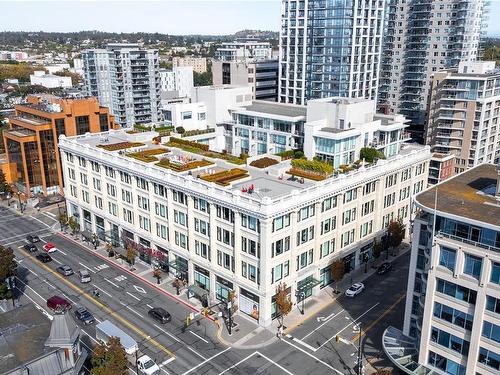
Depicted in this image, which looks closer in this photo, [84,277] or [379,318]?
[379,318]

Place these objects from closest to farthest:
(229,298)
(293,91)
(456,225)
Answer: (456,225) → (229,298) → (293,91)

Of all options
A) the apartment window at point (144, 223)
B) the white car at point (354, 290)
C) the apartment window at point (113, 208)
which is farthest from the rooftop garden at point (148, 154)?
the white car at point (354, 290)

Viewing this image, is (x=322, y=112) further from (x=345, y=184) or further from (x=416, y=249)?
(x=416, y=249)

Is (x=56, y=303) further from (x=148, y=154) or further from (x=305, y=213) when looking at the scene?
(x=305, y=213)

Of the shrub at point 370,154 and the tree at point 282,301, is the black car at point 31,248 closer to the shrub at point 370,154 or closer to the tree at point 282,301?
the tree at point 282,301

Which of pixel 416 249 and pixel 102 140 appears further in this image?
pixel 102 140

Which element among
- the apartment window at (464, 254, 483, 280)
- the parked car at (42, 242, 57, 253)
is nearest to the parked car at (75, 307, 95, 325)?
the parked car at (42, 242, 57, 253)

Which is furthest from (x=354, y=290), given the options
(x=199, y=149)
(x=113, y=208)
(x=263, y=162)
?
(x=113, y=208)

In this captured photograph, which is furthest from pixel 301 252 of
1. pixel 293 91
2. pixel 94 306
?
pixel 293 91
